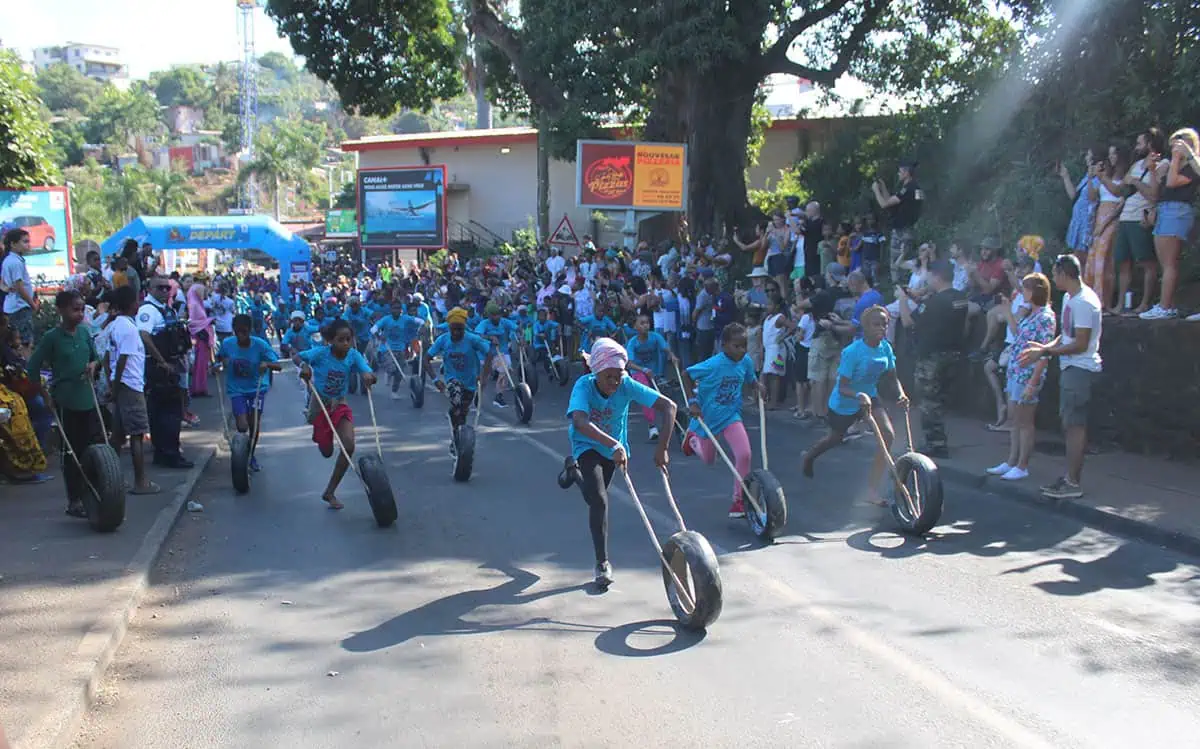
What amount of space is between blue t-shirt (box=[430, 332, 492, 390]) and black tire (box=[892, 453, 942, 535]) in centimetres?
527

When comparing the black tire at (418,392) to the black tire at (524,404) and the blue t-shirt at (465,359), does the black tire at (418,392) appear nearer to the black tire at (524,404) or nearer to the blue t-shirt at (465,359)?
the black tire at (524,404)

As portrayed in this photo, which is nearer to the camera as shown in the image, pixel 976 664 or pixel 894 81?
pixel 976 664

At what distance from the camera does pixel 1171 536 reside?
8.30m

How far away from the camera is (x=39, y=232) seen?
79.2 feet

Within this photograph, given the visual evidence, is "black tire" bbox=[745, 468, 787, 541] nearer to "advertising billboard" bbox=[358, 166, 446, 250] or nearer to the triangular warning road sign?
the triangular warning road sign

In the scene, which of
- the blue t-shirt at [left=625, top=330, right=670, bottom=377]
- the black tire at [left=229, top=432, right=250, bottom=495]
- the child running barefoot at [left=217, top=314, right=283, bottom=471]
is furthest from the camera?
the blue t-shirt at [left=625, top=330, right=670, bottom=377]

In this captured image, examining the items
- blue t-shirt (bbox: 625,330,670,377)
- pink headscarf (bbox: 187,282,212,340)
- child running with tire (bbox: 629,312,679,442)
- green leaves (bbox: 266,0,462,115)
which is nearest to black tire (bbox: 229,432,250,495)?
child running with tire (bbox: 629,312,679,442)

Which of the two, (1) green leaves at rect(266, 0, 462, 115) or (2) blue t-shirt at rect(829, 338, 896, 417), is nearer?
(2) blue t-shirt at rect(829, 338, 896, 417)

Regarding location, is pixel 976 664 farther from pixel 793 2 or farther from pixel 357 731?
pixel 793 2

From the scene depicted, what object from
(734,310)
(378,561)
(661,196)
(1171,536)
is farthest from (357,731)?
(661,196)

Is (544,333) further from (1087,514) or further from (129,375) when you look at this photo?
(1087,514)

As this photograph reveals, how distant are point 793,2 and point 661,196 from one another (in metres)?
5.39

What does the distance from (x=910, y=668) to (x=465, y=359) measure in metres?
7.65

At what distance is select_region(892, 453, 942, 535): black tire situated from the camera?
8328 mm
